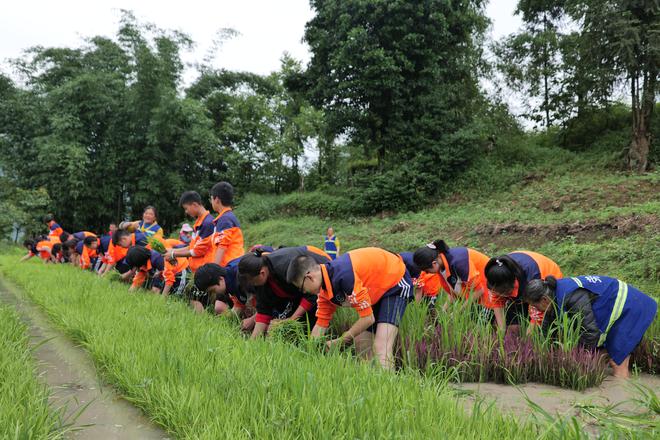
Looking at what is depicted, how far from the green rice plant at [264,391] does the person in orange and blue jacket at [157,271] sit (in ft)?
8.98

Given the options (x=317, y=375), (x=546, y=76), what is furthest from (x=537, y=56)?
(x=317, y=375)

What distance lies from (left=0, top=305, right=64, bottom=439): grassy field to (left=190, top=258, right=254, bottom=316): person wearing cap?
168 centimetres

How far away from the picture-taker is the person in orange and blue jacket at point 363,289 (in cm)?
322

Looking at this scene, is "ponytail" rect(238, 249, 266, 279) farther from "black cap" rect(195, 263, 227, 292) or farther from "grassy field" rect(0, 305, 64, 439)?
"grassy field" rect(0, 305, 64, 439)

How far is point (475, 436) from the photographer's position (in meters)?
1.88

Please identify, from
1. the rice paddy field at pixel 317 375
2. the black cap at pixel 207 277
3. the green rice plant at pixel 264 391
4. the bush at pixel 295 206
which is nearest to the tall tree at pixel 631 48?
the rice paddy field at pixel 317 375

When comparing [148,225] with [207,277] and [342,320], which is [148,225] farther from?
[342,320]

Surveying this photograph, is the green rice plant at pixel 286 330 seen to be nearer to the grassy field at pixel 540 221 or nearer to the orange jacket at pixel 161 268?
the grassy field at pixel 540 221

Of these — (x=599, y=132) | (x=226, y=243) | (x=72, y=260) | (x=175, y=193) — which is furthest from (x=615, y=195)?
(x=175, y=193)

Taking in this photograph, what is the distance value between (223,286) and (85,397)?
80.6 inches

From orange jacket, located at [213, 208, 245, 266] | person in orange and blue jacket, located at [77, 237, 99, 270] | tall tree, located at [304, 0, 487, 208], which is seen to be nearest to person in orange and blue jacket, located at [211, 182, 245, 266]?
orange jacket, located at [213, 208, 245, 266]

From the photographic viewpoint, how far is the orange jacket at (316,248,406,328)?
3.26 m

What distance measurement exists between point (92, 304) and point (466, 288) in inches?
158

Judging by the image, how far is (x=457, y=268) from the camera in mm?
4559
